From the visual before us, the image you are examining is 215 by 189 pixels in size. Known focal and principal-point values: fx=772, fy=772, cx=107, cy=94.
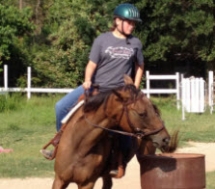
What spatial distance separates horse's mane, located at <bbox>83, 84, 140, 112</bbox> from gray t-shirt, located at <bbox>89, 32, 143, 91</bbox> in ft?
0.88

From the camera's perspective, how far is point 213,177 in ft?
38.9

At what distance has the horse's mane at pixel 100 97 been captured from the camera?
734 centimetres

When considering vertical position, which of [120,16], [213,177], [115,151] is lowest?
[213,177]

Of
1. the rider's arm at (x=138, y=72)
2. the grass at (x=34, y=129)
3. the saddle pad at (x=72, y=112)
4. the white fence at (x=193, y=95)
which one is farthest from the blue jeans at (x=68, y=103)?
the white fence at (x=193, y=95)

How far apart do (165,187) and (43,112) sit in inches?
585

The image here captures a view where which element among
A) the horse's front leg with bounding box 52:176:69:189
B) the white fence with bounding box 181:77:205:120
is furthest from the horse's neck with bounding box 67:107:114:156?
the white fence with bounding box 181:77:205:120

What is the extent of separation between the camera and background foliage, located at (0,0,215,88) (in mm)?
30328

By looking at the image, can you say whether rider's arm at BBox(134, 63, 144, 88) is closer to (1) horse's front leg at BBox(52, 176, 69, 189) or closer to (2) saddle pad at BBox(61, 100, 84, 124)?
(2) saddle pad at BBox(61, 100, 84, 124)

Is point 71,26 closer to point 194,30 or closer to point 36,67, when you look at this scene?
point 36,67

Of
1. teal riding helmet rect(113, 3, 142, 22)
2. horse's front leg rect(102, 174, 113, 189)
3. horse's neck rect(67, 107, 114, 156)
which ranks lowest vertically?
horse's front leg rect(102, 174, 113, 189)

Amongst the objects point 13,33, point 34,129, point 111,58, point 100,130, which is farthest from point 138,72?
point 13,33

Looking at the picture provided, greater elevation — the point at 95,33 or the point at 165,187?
the point at 95,33

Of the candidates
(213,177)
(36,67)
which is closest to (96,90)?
(213,177)

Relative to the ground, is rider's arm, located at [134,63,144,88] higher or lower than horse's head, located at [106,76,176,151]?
higher
